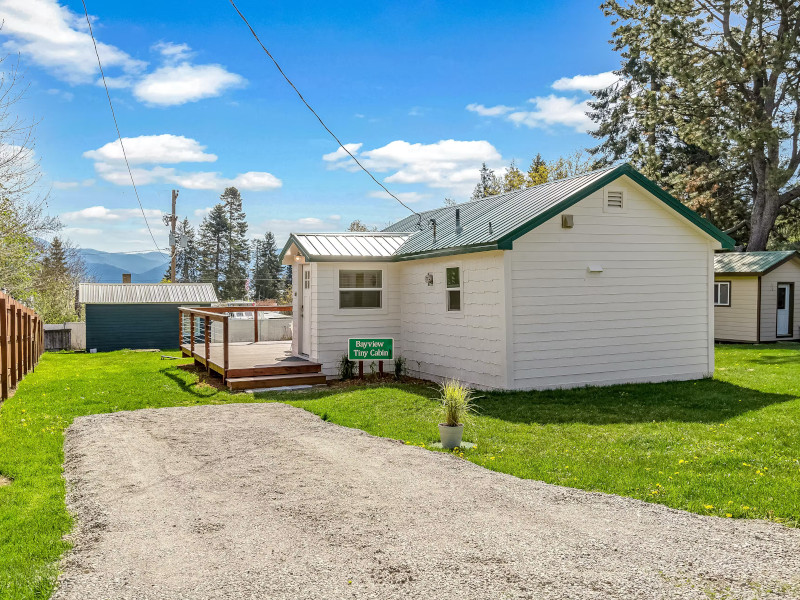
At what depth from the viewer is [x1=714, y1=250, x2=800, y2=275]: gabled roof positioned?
2025 cm

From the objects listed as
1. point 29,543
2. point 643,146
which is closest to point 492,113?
point 643,146

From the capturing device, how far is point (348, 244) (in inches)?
547

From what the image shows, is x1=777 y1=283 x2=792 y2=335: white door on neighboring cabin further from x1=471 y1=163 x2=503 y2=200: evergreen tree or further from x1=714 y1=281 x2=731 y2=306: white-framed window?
x1=471 y1=163 x2=503 y2=200: evergreen tree

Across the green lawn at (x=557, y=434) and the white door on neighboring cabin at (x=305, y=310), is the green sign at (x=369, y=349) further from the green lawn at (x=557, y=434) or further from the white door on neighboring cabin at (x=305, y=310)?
the white door on neighboring cabin at (x=305, y=310)

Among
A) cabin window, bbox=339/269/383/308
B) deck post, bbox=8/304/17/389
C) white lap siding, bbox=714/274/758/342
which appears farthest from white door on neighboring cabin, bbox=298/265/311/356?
white lap siding, bbox=714/274/758/342

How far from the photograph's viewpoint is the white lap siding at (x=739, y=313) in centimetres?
2056

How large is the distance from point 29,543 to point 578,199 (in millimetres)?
9400

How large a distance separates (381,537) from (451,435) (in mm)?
2661

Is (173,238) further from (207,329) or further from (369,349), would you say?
(369,349)

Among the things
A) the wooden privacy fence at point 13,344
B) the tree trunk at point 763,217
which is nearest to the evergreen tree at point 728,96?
the tree trunk at point 763,217

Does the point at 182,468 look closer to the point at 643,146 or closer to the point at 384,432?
the point at 384,432

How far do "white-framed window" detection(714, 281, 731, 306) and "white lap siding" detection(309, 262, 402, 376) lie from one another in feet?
44.8

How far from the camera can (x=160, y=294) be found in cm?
2522

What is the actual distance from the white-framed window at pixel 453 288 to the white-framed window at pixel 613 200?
291 cm
